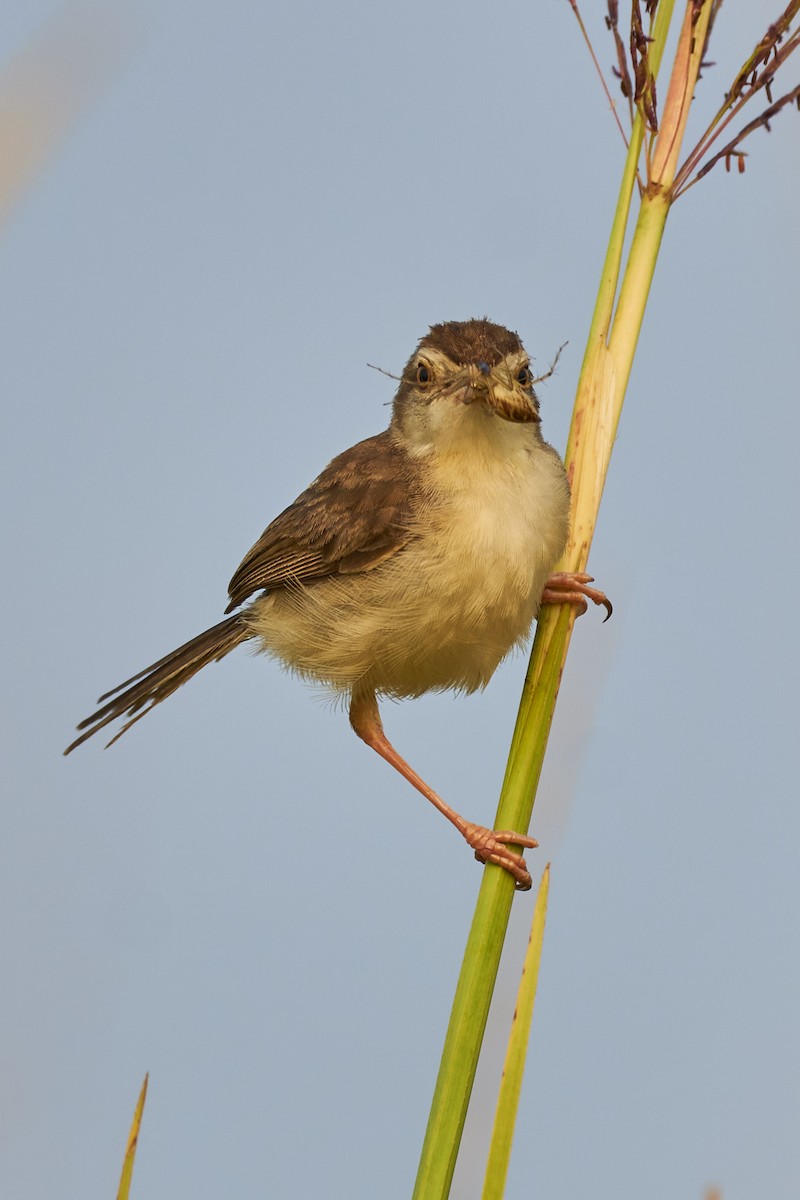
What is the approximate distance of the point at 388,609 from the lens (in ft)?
10.1

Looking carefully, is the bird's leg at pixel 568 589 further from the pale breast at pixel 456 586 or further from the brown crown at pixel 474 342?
the brown crown at pixel 474 342

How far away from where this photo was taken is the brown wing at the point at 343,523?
3.08 metres

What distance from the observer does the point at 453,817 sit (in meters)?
3.11

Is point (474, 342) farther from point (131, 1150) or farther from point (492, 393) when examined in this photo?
point (131, 1150)

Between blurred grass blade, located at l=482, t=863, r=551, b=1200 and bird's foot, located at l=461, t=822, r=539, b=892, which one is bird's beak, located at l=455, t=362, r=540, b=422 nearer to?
bird's foot, located at l=461, t=822, r=539, b=892

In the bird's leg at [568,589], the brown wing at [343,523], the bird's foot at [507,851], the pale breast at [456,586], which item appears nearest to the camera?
the bird's foot at [507,851]

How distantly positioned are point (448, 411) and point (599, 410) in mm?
642

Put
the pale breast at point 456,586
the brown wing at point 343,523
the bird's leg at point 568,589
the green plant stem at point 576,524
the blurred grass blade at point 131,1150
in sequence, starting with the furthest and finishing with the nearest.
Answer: the brown wing at point 343,523
the pale breast at point 456,586
the bird's leg at point 568,589
the green plant stem at point 576,524
the blurred grass blade at point 131,1150

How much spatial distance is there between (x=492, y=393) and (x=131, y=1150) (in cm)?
177

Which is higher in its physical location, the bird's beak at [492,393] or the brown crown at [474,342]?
the brown crown at [474,342]

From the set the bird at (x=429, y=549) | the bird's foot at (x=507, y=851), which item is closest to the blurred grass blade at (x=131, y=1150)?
the bird's foot at (x=507, y=851)

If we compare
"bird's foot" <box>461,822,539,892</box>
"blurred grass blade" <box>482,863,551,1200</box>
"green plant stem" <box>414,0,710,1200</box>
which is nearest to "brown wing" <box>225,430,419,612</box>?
"green plant stem" <box>414,0,710,1200</box>

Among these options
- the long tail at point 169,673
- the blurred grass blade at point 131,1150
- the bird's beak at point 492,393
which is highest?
the bird's beak at point 492,393

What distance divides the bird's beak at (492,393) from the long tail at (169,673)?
1.13m
